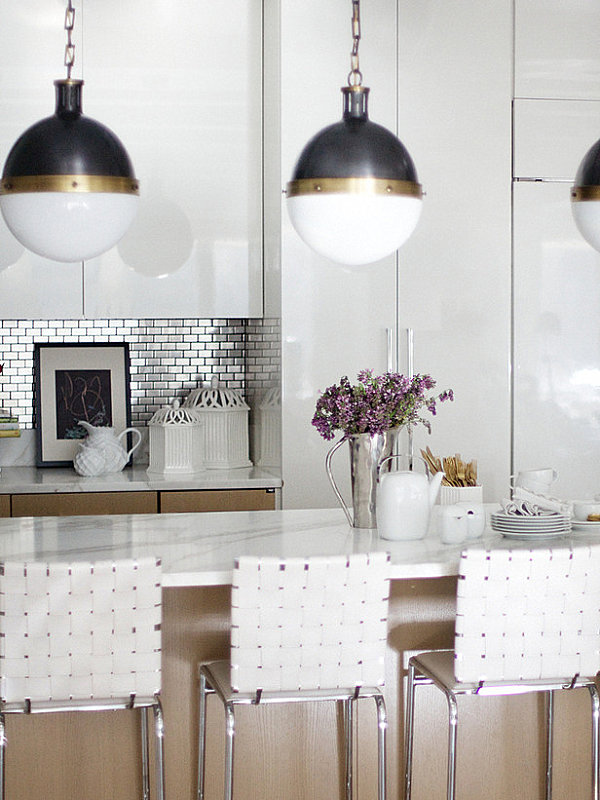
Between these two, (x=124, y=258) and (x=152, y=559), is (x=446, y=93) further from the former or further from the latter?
(x=152, y=559)

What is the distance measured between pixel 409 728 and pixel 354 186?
4.70 ft

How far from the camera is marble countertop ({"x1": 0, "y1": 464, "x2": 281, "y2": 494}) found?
14.0 feet

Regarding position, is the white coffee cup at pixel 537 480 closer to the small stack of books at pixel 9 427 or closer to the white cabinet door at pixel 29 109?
the white cabinet door at pixel 29 109

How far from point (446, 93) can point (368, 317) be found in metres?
0.97

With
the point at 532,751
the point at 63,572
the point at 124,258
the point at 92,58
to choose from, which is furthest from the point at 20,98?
the point at 532,751

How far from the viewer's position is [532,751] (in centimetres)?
296

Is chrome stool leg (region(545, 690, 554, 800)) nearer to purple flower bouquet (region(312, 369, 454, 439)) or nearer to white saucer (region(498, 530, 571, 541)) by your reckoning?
white saucer (region(498, 530, 571, 541))

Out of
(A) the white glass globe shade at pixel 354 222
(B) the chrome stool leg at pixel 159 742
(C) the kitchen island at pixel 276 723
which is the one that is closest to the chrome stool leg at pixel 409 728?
(C) the kitchen island at pixel 276 723

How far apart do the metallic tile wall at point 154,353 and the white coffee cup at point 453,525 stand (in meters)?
2.00

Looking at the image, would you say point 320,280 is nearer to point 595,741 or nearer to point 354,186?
point 354,186

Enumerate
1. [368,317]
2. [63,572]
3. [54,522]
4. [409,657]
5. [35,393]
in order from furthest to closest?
1. [35,393]
2. [368,317]
3. [54,522]
4. [409,657]
5. [63,572]

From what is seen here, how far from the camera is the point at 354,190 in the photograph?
225cm

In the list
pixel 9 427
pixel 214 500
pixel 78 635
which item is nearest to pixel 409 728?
pixel 78 635

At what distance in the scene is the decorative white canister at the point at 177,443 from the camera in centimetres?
450
